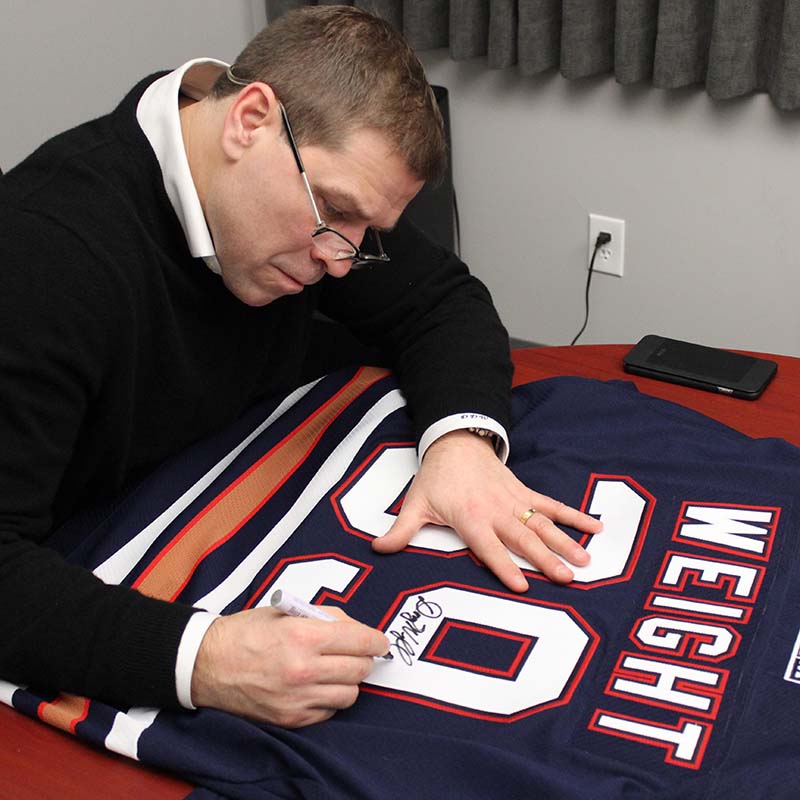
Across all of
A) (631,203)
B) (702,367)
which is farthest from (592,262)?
(702,367)

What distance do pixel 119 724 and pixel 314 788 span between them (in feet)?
0.62

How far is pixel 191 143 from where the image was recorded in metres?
1.24

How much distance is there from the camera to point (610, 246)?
99.8 inches

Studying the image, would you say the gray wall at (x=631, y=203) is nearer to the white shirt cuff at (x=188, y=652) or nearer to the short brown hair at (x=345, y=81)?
the short brown hair at (x=345, y=81)

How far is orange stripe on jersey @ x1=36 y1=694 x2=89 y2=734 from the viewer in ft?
3.27

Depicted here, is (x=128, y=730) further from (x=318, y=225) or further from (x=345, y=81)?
(x=345, y=81)

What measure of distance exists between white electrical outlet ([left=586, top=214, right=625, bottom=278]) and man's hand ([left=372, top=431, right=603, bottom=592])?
1.28 meters

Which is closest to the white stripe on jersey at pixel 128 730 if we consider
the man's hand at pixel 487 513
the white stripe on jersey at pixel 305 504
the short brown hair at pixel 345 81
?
the white stripe on jersey at pixel 305 504

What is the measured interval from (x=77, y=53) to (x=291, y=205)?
149 centimetres

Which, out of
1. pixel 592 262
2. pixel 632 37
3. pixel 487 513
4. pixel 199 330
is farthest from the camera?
pixel 592 262

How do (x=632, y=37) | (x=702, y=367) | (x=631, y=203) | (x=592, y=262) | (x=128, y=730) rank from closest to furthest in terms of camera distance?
(x=128, y=730), (x=702, y=367), (x=632, y=37), (x=631, y=203), (x=592, y=262)

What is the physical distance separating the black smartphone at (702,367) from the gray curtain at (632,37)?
0.80 m

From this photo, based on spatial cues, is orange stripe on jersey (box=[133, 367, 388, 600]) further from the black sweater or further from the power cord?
the power cord

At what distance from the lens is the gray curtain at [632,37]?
2080 mm
